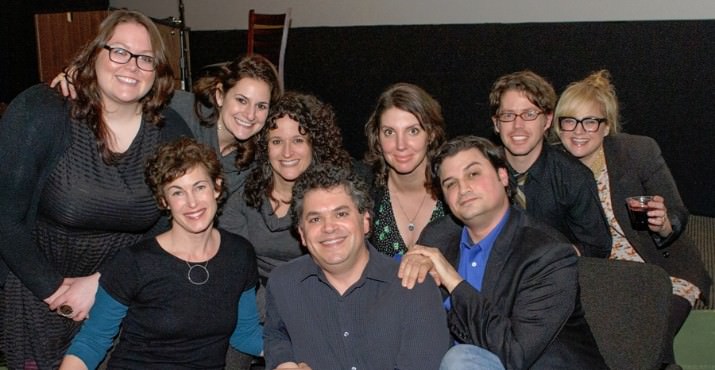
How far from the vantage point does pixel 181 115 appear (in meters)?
3.28

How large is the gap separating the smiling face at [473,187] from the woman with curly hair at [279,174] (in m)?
0.71

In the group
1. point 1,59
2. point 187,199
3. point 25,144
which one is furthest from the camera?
point 1,59

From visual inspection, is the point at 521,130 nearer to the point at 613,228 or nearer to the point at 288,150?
the point at 613,228

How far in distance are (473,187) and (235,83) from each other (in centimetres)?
121

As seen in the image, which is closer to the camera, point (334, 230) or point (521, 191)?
point (334, 230)

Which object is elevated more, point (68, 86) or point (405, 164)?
point (68, 86)

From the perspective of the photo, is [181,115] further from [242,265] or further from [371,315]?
[371,315]

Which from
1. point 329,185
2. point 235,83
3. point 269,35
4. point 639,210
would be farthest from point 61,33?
point 639,210

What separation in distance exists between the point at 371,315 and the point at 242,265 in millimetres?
538

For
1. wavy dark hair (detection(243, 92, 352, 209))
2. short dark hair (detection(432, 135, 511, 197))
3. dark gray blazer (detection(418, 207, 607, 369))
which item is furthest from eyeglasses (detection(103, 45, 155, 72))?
dark gray blazer (detection(418, 207, 607, 369))

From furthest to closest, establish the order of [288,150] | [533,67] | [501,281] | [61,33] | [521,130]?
[61,33]
[533,67]
[521,130]
[288,150]
[501,281]

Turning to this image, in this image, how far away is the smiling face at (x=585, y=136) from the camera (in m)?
3.53

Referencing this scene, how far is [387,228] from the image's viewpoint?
329cm

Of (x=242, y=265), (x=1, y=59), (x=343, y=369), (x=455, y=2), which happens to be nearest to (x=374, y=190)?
(x=242, y=265)
